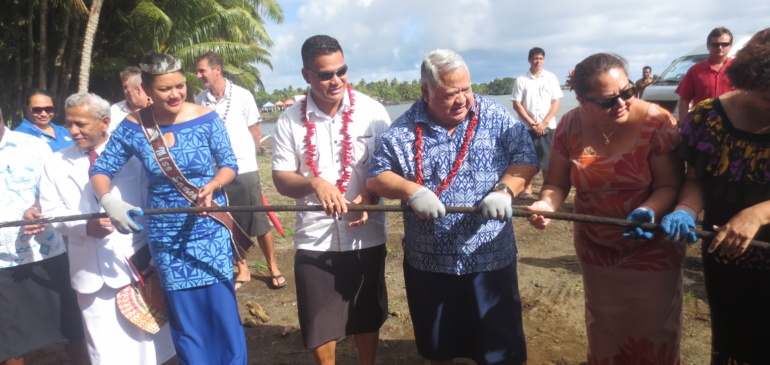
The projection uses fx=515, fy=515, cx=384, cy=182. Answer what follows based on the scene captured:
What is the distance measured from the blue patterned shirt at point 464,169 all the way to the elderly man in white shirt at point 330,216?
305mm

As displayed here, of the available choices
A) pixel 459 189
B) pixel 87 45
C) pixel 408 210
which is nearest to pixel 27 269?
pixel 408 210

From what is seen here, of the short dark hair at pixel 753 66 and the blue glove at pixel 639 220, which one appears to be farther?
the blue glove at pixel 639 220

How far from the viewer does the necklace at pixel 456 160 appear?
92.4 inches

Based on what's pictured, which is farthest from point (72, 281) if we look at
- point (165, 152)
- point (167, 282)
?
point (165, 152)

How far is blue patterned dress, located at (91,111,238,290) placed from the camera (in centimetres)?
261

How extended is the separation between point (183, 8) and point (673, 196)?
60.7 ft

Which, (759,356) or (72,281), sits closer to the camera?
(759,356)

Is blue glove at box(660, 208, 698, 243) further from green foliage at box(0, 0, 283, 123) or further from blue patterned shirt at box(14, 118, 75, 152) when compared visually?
green foliage at box(0, 0, 283, 123)

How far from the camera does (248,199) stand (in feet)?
14.4

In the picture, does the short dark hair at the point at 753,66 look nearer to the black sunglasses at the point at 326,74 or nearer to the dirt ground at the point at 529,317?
the black sunglasses at the point at 326,74

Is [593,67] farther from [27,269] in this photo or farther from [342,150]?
[27,269]

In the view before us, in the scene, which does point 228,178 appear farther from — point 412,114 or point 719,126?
point 719,126

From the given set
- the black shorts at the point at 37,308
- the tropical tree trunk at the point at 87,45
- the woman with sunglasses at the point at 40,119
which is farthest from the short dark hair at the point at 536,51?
the tropical tree trunk at the point at 87,45

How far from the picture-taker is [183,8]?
17.7 metres
